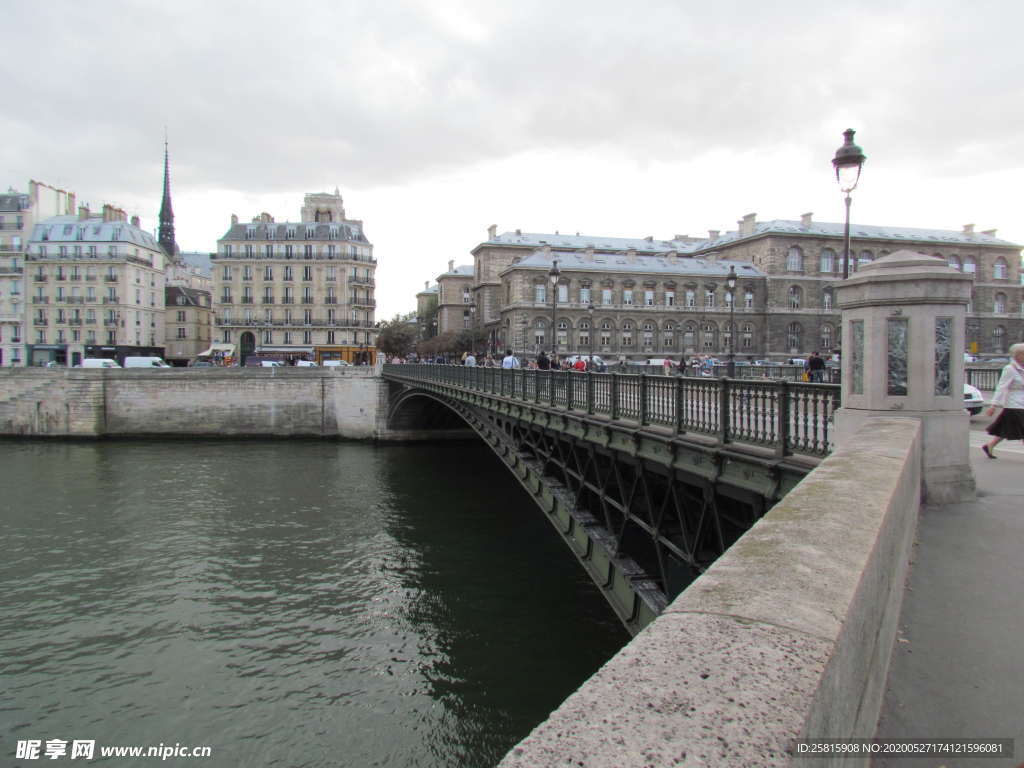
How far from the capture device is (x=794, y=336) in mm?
68375

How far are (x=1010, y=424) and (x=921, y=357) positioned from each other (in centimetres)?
260

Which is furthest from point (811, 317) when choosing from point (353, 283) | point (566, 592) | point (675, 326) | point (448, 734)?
point (448, 734)

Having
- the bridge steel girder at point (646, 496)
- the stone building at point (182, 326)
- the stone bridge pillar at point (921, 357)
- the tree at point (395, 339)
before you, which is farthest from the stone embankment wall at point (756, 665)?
the tree at point (395, 339)

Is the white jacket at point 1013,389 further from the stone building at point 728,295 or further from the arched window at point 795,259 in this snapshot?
the arched window at point 795,259

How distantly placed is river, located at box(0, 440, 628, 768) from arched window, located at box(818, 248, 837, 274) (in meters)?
55.3

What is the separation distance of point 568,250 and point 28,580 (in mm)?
62825

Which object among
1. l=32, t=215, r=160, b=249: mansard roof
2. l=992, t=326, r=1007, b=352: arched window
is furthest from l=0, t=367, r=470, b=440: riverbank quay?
l=992, t=326, r=1007, b=352: arched window

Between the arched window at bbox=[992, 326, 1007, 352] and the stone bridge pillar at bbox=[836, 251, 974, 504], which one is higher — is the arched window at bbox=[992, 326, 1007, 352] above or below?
above

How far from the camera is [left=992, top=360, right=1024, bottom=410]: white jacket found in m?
7.54

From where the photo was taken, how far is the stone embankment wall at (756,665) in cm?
143

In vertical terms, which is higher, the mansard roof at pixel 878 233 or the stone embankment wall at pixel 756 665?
the mansard roof at pixel 878 233

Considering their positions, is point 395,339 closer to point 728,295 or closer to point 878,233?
point 728,295

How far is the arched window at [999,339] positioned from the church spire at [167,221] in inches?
3839

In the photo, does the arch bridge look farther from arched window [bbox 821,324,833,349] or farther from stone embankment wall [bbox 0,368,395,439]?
arched window [bbox 821,324,833,349]
